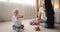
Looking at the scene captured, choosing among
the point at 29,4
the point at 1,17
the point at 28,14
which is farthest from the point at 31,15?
the point at 1,17

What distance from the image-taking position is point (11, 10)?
315 centimetres

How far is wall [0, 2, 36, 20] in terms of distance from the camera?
309 cm

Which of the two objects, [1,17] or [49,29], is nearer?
[49,29]

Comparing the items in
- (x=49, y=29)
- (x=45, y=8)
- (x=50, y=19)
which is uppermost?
(x=45, y=8)

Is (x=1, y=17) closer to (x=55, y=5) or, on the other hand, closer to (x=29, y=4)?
(x=29, y=4)

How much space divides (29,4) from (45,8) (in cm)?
80

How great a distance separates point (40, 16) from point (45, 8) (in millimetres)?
282

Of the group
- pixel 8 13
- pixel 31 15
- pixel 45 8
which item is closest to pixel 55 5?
pixel 31 15

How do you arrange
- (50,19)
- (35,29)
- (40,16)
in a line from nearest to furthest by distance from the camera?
(35,29) < (50,19) < (40,16)

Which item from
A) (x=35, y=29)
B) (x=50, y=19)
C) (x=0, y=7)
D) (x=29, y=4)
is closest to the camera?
(x=35, y=29)

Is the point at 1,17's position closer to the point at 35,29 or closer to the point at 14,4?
the point at 14,4

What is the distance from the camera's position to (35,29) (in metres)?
2.36

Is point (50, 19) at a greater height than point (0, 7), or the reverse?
point (0, 7)

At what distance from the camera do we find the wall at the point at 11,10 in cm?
309
